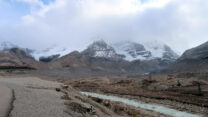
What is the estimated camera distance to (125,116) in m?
15.0

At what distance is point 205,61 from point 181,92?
237 ft

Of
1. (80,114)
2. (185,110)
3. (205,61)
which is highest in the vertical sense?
(205,61)

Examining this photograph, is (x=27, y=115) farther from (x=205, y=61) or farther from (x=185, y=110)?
(x=205, y=61)

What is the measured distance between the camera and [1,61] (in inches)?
6452

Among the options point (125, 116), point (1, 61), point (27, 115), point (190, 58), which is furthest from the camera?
point (1, 61)

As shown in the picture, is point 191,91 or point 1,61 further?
point 1,61

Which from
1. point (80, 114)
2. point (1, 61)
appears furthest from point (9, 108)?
point (1, 61)

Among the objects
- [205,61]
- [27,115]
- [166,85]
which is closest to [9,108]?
[27,115]

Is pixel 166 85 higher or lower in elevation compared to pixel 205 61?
lower

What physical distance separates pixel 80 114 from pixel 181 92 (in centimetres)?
3593

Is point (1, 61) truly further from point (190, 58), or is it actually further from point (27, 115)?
point (27, 115)

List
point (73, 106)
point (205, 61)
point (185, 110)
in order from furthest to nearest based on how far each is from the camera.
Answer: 1. point (205, 61)
2. point (185, 110)
3. point (73, 106)

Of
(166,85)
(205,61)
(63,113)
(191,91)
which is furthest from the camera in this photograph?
(205,61)

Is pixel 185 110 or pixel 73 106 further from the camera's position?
pixel 185 110
